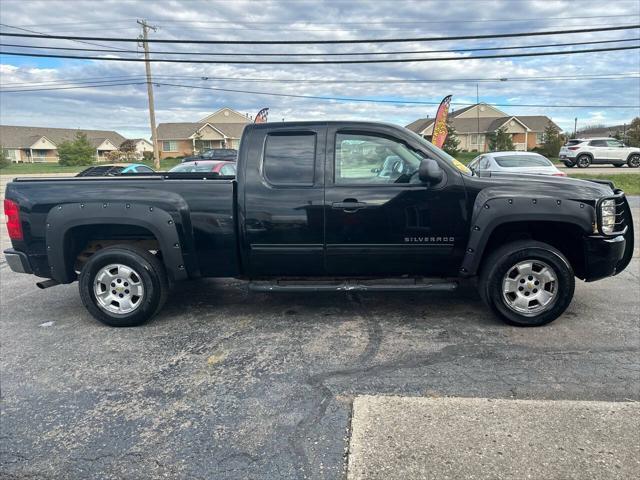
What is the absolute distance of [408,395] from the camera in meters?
3.26

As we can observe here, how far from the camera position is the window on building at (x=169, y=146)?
72688 millimetres

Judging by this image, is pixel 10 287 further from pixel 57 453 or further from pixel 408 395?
pixel 408 395

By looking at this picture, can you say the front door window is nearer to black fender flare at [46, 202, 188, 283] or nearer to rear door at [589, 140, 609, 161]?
black fender flare at [46, 202, 188, 283]

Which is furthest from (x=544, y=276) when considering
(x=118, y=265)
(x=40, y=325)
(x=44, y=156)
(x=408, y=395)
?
(x=44, y=156)

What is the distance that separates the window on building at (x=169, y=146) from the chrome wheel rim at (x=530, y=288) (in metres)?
73.7

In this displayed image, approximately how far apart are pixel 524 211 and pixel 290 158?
215 centimetres

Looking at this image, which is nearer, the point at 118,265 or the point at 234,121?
the point at 118,265

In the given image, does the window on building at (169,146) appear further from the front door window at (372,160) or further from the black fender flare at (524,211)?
the black fender flare at (524,211)

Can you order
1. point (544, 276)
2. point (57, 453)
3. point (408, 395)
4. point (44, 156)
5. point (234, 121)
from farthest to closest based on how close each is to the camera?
point (44, 156)
point (234, 121)
point (544, 276)
point (408, 395)
point (57, 453)

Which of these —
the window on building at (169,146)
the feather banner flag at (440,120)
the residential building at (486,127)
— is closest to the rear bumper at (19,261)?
the feather banner flag at (440,120)

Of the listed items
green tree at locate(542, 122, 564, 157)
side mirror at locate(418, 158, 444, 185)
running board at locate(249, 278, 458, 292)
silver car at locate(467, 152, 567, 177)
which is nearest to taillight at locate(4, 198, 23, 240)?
running board at locate(249, 278, 458, 292)

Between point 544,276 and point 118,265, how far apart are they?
3.98m

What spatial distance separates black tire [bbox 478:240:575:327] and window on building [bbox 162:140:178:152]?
242 feet

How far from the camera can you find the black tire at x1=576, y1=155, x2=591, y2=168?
27647mm
